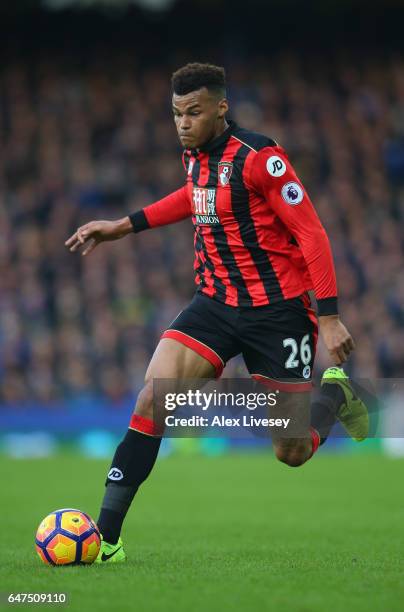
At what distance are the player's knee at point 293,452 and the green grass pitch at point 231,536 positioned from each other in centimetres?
A: 53

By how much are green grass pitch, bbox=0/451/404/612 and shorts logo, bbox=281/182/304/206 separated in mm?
1883

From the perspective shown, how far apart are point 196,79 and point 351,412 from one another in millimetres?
2088

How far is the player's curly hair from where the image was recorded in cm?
572

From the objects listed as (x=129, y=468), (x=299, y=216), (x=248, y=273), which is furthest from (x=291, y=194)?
(x=129, y=468)

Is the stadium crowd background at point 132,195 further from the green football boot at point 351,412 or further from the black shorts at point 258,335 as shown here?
the black shorts at point 258,335

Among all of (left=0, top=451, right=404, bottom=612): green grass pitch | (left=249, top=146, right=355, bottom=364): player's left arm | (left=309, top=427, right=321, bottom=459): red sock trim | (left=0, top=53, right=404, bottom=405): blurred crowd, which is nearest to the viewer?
(left=0, top=451, right=404, bottom=612): green grass pitch

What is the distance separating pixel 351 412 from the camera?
618cm

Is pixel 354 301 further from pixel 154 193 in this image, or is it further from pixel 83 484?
pixel 83 484

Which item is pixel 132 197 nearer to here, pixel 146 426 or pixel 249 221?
pixel 249 221

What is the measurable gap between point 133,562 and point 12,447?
10.2 meters

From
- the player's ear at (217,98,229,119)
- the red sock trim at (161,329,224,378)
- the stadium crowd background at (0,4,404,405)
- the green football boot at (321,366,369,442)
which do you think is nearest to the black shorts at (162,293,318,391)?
the red sock trim at (161,329,224,378)

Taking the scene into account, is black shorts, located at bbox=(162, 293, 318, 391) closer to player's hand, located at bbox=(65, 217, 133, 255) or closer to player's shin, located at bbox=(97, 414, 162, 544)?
player's shin, located at bbox=(97, 414, 162, 544)

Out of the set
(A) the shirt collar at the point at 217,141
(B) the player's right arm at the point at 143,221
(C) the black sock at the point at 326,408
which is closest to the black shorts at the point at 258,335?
(C) the black sock at the point at 326,408

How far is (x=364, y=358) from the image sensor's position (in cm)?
1600
